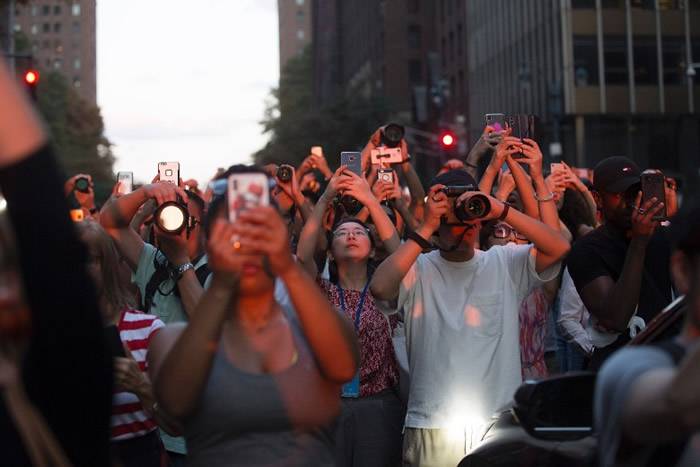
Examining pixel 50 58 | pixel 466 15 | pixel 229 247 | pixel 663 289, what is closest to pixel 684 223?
pixel 229 247

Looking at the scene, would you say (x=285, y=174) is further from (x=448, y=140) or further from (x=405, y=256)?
(x=448, y=140)

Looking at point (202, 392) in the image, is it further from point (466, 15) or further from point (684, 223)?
point (466, 15)

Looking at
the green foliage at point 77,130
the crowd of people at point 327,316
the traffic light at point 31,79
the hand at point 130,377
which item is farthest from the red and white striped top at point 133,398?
the green foliage at point 77,130

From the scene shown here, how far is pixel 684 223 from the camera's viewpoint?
3.05m

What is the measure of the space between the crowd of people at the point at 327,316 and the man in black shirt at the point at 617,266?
0.01 metres

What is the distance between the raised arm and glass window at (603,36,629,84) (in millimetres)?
51222

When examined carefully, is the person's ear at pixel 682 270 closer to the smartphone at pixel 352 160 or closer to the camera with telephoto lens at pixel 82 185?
the smartphone at pixel 352 160

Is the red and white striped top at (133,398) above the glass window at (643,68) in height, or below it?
below

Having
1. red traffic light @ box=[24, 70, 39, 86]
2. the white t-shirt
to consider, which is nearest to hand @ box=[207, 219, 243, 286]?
the white t-shirt

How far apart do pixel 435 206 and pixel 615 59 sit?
2035 inches

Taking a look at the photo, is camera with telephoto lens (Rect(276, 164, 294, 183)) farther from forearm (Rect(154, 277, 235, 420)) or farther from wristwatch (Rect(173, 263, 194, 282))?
forearm (Rect(154, 277, 235, 420))

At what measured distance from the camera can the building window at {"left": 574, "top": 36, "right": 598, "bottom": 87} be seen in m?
54.9

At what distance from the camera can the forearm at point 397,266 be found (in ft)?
19.1

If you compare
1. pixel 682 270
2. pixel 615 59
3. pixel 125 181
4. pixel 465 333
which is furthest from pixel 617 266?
pixel 615 59
